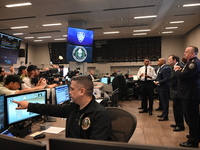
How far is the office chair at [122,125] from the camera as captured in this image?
1387 mm

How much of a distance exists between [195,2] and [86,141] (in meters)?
6.51

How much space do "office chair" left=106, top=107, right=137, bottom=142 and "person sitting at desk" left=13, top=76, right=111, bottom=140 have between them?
205mm

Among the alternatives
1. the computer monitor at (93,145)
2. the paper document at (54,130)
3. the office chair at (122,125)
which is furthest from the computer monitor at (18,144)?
the paper document at (54,130)

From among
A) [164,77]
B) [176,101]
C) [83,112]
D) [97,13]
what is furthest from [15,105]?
[97,13]

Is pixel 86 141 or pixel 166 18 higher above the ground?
pixel 166 18

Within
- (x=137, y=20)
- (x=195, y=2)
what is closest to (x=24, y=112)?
(x=195, y=2)

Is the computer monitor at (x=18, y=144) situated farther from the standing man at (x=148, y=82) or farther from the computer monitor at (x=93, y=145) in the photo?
the standing man at (x=148, y=82)

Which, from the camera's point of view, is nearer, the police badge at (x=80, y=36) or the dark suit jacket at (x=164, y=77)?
the dark suit jacket at (x=164, y=77)

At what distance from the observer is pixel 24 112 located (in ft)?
6.30

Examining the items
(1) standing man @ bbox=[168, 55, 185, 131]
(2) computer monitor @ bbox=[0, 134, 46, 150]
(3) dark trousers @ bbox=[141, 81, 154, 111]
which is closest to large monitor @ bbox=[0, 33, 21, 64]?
(3) dark trousers @ bbox=[141, 81, 154, 111]

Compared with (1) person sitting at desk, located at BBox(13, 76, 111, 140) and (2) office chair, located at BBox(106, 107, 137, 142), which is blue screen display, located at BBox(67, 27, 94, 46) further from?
(2) office chair, located at BBox(106, 107, 137, 142)

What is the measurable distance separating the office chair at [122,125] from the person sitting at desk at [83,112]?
0.67 ft

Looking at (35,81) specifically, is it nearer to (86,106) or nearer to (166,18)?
(86,106)

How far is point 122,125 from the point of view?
1.45 metres
